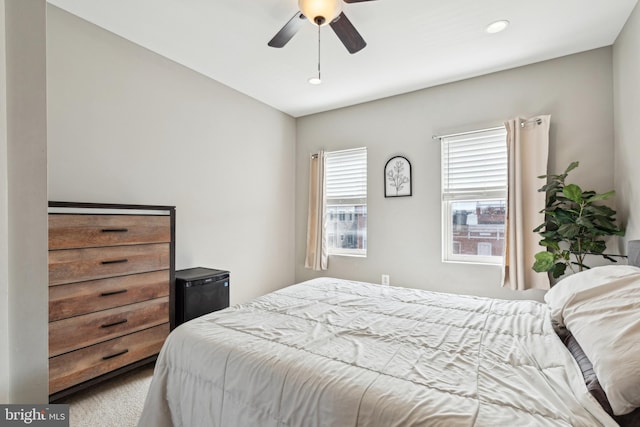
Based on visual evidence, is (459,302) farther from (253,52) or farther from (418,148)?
(253,52)

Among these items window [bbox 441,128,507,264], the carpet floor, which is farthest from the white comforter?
window [bbox 441,128,507,264]

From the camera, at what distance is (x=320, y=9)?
1.80m

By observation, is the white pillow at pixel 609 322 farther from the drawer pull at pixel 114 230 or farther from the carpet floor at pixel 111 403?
the drawer pull at pixel 114 230

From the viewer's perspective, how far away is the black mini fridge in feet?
8.55

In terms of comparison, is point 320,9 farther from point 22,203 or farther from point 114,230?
point 114,230

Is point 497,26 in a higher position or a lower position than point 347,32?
higher

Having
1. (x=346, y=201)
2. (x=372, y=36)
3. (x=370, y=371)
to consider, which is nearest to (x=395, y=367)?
(x=370, y=371)

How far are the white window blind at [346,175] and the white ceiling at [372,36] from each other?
0.96 metres

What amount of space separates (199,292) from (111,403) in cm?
94

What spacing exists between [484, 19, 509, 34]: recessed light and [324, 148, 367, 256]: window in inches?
72.0

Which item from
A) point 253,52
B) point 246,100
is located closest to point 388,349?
point 253,52

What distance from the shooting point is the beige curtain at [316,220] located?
163 inches

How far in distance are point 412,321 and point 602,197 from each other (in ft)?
6.14

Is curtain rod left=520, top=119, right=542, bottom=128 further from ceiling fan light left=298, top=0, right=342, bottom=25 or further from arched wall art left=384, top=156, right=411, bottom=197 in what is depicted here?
ceiling fan light left=298, top=0, right=342, bottom=25
